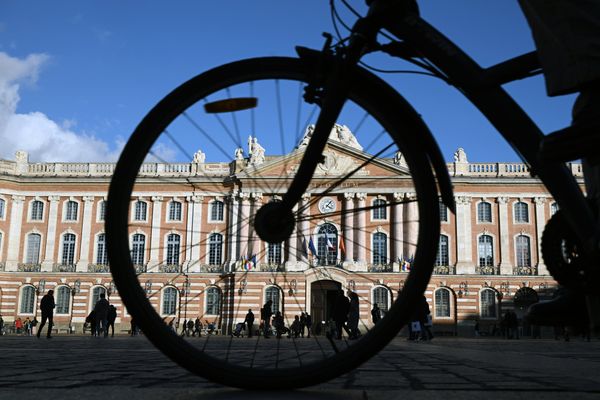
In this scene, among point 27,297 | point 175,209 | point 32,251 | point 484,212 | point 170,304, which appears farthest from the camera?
point 32,251

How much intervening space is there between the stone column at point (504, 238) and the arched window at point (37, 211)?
2400cm

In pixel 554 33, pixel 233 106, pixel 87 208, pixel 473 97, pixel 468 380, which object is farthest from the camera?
pixel 87 208

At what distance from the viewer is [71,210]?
111 feet

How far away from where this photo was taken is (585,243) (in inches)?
67.6

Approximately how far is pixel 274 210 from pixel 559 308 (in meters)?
0.88

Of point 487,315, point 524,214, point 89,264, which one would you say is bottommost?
point 487,315

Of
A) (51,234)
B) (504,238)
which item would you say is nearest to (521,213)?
(504,238)

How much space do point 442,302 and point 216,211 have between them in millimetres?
12357

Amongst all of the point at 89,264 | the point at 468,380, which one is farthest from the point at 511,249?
the point at 468,380

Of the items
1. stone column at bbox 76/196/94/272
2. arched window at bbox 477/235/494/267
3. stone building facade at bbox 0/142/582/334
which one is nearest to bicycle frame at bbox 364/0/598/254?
stone building facade at bbox 0/142/582/334

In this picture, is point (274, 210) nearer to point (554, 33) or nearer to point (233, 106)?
point (233, 106)

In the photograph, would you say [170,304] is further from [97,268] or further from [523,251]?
[97,268]

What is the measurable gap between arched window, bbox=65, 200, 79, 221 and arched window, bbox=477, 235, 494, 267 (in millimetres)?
21201

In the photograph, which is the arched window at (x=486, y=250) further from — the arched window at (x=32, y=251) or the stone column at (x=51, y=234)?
the arched window at (x=32, y=251)
